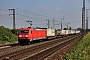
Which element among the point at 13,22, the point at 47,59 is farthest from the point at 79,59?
the point at 13,22

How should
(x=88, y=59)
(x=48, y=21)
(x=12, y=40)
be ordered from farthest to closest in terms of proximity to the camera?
(x=48, y=21), (x=12, y=40), (x=88, y=59)

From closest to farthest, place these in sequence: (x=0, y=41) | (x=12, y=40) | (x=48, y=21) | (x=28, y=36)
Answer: (x=28, y=36) < (x=0, y=41) < (x=12, y=40) < (x=48, y=21)

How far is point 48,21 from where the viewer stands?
3583 inches

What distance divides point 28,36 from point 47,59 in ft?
62.6

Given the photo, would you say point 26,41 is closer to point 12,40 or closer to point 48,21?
point 12,40

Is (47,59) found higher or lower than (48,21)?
lower

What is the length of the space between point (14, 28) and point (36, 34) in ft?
44.9

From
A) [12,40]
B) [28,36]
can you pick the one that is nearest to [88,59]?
[28,36]

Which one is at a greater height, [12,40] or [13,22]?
[13,22]

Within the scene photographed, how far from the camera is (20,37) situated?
39.6m

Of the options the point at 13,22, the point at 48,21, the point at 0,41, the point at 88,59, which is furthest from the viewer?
the point at 48,21

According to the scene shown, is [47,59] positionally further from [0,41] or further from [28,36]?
[0,41]

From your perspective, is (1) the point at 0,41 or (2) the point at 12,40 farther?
(2) the point at 12,40

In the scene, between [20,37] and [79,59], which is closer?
[79,59]
